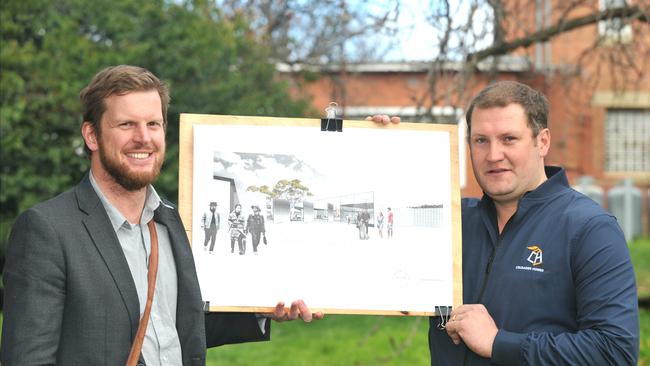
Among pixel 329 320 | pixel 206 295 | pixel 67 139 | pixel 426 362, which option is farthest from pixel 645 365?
pixel 67 139

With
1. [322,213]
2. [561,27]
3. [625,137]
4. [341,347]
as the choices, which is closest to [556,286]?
[322,213]

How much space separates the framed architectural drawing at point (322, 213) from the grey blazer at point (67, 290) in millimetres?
563

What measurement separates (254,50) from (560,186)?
930cm

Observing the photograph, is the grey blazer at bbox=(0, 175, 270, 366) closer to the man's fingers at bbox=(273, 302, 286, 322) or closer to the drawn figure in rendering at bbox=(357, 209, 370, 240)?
the man's fingers at bbox=(273, 302, 286, 322)

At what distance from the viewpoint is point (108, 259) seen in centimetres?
283

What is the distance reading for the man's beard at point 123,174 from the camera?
2979 millimetres

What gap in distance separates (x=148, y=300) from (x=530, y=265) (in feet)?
4.59

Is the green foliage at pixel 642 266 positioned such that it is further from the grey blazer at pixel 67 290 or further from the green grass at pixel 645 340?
the grey blazer at pixel 67 290

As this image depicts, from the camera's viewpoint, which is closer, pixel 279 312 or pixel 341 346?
pixel 279 312

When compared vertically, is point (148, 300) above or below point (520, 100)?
below

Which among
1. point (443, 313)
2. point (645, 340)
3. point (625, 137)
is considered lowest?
point (645, 340)

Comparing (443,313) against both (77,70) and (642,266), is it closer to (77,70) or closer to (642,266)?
(77,70)

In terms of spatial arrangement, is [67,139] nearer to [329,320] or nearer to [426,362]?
[329,320]

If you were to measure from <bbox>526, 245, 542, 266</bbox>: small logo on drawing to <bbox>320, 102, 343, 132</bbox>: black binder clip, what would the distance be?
36.4 inches
